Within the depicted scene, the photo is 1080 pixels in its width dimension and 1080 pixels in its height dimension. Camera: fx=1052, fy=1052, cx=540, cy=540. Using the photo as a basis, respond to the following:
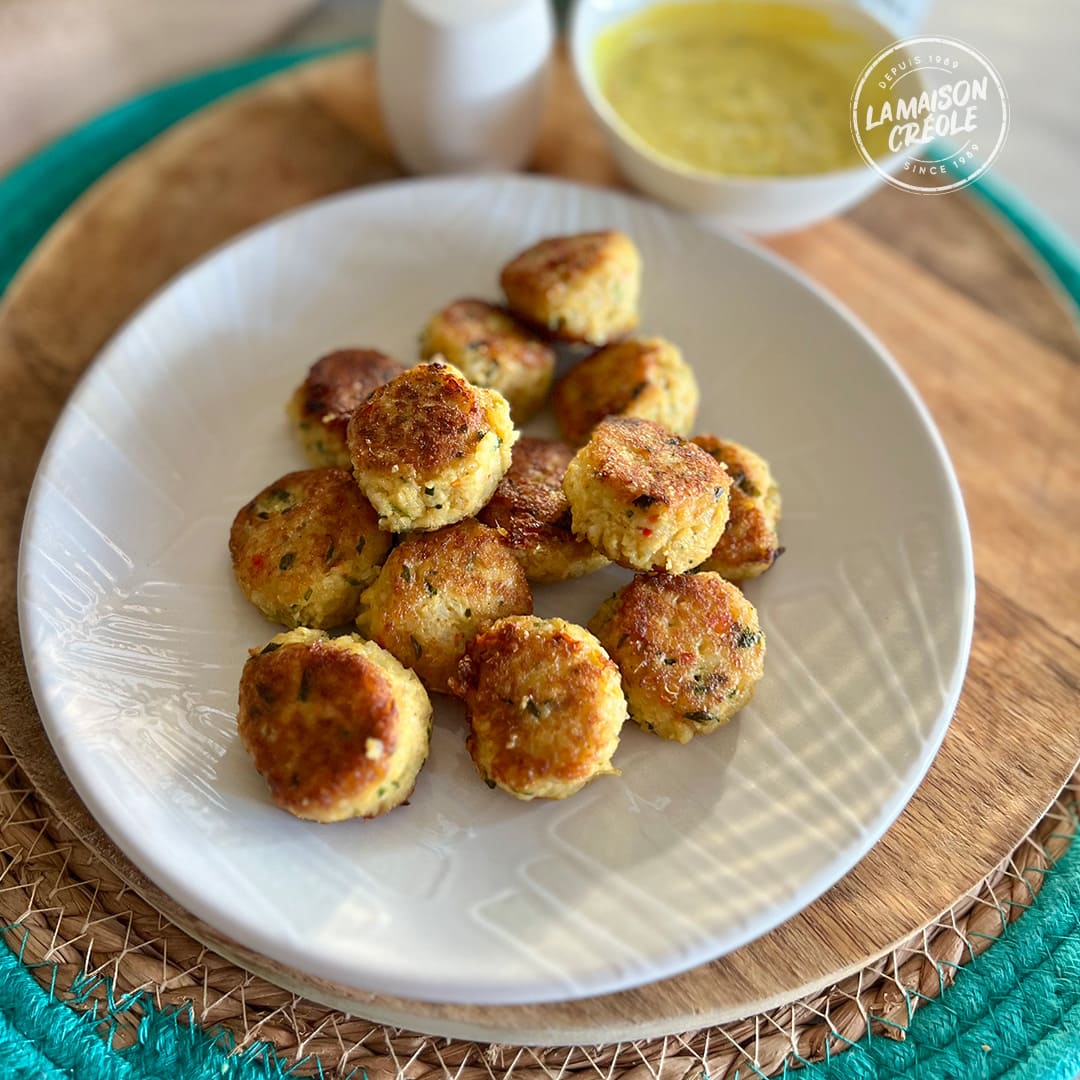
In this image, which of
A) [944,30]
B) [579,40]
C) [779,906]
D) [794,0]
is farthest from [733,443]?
[944,30]

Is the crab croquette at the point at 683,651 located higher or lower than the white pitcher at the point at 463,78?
lower

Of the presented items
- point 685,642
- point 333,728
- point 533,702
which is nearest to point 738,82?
point 685,642

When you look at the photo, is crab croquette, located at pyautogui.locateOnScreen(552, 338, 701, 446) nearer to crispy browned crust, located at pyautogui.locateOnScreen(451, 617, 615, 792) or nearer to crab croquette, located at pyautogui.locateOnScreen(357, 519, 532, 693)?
crab croquette, located at pyautogui.locateOnScreen(357, 519, 532, 693)

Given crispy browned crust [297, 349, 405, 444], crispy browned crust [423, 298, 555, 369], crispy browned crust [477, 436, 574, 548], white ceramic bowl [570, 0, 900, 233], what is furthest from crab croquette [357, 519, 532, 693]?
white ceramic bowl [570, 0, 900, 233]

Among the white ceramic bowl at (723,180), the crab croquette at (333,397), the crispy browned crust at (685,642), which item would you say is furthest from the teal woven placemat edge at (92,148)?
the crispy browned crust at (685,642)

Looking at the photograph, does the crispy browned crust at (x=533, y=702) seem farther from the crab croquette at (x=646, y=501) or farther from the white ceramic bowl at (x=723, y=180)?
the white ceramic bowl at (x=723, y=180)

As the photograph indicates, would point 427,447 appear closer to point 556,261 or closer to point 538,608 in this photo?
point 538,608

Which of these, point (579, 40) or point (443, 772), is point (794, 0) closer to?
point (579, 40)
